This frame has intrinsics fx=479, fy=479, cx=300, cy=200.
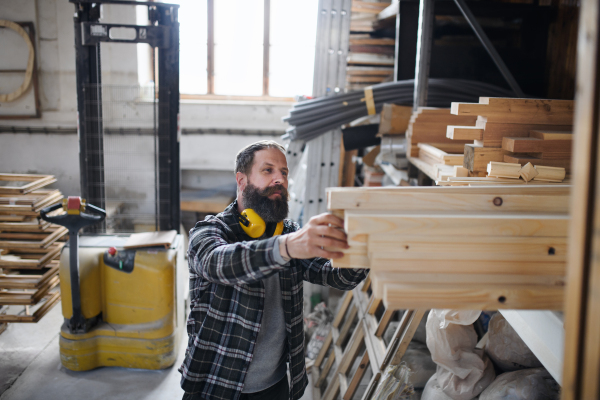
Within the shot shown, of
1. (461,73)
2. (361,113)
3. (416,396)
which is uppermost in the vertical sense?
(461,73)

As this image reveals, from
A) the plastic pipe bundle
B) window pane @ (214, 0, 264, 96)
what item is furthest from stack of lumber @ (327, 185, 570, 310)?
window pane @ (214, 0, 264, 96)

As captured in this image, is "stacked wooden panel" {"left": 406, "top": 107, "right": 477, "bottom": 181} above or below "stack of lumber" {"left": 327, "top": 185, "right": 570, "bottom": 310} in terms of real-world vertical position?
above

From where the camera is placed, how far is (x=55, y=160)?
24.8 ft

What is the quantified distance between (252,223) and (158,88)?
2522 millimetres

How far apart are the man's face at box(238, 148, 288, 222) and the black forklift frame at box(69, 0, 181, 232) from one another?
2317mm

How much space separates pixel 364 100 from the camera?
3.83 m

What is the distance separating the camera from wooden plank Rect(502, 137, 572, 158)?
1911mm

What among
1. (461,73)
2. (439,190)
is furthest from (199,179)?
(439,190)

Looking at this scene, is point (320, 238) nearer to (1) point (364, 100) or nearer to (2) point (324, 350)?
(1) point (364, 100)

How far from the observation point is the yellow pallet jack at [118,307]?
4.01 metres

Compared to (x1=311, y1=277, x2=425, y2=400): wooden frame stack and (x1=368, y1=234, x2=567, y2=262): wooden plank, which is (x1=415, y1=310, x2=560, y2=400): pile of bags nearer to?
(x1=311, y1=277, x2=425, y2=400): wooden frame stack

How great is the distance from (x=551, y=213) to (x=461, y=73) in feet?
10.2

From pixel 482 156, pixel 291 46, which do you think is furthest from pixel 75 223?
pixel 291 46

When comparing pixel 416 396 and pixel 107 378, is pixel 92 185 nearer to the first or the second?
pixel 107 378
